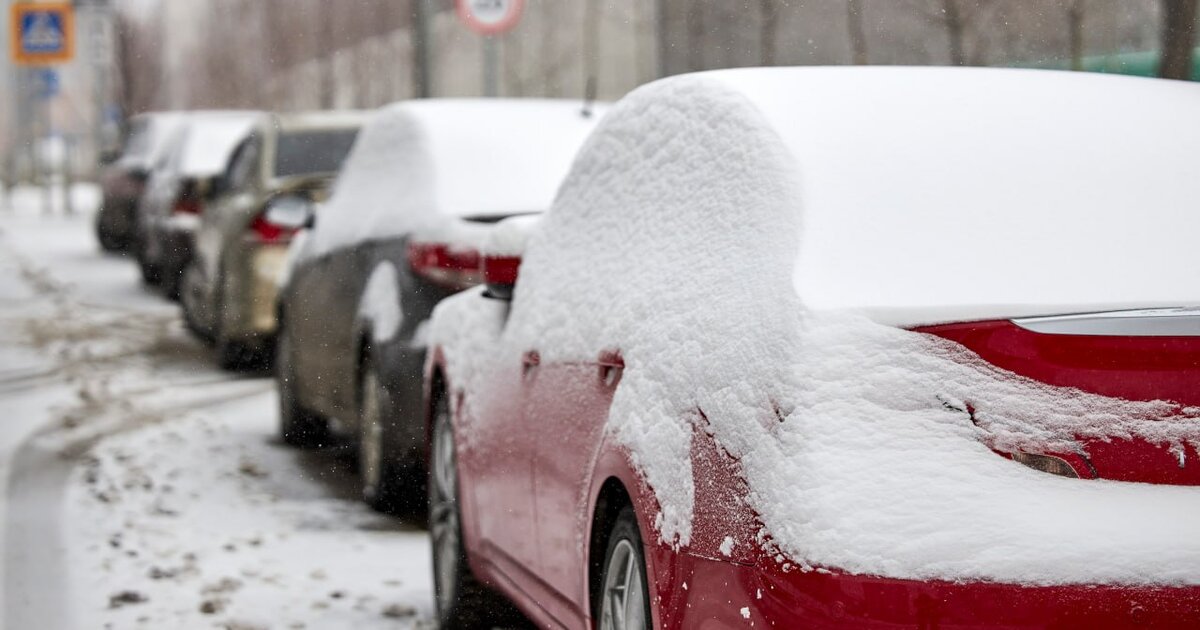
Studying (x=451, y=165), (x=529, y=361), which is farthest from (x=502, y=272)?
(x=451, y=165)

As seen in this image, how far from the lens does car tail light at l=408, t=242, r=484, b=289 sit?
7258 mm

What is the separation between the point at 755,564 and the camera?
314 centimetres

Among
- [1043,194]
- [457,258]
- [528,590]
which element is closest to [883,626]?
[1043,194]

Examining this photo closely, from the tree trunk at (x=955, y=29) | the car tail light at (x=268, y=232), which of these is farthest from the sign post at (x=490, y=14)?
the tree trunk at (x=955, y=29)

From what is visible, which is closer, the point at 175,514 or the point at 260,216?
the point at 175,514

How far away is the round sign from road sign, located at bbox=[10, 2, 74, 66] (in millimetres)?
22034

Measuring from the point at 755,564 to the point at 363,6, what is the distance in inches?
1540

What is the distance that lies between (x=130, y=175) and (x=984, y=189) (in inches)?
918

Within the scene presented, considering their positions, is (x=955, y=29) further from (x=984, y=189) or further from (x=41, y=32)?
(x=41, y=32)

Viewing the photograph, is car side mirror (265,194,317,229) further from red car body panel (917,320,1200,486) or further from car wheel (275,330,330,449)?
red car body panel (917,320,1200,486)

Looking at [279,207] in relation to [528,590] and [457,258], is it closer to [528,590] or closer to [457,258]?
[457,258]


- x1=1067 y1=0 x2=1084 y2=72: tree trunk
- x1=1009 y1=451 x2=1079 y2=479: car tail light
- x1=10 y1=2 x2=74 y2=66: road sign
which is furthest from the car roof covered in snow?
x1=10 y1=2 x2=74 y2=66: road sign

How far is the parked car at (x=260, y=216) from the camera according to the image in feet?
39.9

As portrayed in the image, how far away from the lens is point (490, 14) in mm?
14391
